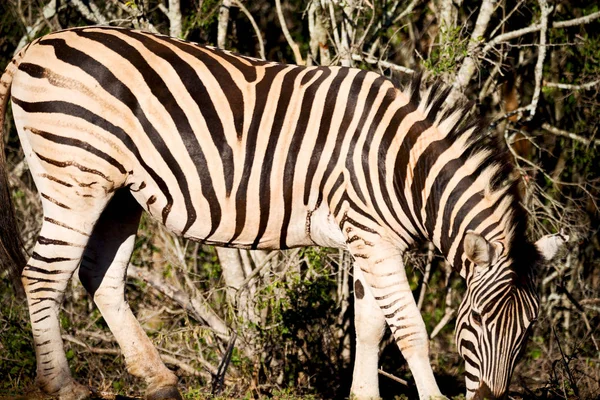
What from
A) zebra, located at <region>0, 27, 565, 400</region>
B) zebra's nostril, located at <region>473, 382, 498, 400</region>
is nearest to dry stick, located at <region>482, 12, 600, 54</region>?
zebra, located at <region>0, 27, 565, 400</region>

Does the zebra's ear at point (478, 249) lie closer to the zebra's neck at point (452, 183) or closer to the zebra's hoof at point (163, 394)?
the zebra's neck at point (452, 183)

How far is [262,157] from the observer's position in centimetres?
522

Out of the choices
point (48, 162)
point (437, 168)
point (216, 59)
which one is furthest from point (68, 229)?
point (437, 168)

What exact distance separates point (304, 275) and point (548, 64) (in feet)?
13.7

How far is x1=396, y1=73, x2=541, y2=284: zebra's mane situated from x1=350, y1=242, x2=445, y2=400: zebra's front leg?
71cm

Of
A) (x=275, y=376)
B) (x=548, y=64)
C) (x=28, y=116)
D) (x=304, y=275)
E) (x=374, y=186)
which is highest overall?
(x=548, y=64)

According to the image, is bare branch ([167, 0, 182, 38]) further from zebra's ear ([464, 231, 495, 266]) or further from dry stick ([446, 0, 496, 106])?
zebra's ear ([464, 231, 495, 266])

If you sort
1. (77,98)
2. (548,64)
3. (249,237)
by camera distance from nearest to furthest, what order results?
(77,98), (249,237), (548,64)

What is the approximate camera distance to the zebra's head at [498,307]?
4.84m

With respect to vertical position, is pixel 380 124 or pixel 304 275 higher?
pixel 380 124

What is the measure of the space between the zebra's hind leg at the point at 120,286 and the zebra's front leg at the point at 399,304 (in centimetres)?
161

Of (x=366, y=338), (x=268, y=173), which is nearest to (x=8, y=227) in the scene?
(x=268, y=173)

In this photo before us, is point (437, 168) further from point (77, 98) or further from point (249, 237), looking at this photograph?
point (77, 98)

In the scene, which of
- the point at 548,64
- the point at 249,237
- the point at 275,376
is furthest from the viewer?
the point at 548,64
